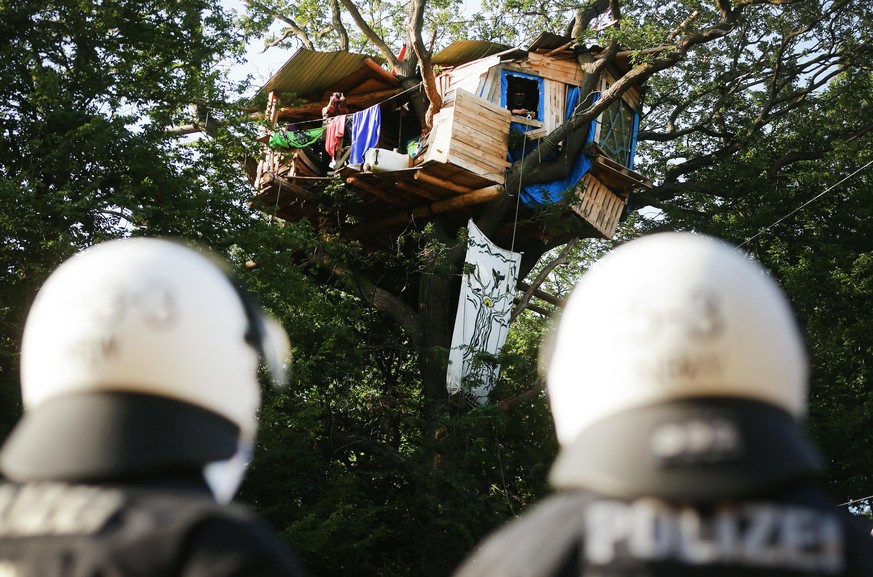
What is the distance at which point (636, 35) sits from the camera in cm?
1834

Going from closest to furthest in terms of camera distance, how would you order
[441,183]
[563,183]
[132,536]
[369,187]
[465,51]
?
1. [132,536]
2. [441,183]
3. [369,187]
4. [563,183]
5. [465,51]

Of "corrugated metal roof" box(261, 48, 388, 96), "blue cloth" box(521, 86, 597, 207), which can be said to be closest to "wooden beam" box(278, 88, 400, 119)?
"corrugated metal roof" box(261, 48, 388, 96)

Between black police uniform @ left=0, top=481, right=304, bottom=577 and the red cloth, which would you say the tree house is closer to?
the red cloth

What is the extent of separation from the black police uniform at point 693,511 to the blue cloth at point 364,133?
56.2 feet

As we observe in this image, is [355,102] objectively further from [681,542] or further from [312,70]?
[681,542]

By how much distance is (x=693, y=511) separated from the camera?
70.2 inches

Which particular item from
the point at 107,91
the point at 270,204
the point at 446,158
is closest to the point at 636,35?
the point at 446,158

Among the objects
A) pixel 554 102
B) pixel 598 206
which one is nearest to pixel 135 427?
pixel 598 206

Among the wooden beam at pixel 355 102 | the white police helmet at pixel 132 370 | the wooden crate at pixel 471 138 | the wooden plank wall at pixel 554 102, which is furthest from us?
the wooden beam at pixel 355 102

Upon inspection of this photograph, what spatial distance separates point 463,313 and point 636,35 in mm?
5859

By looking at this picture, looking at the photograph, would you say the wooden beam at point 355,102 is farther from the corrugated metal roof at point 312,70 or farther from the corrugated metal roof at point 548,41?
the corrugated metal roof at point 548,41

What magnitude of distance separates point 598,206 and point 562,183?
37.8 inches

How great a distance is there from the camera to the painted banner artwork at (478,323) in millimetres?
18297

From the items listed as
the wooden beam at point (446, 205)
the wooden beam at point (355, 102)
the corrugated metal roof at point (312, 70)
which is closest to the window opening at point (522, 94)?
the wooden beam at point (446, 205)
